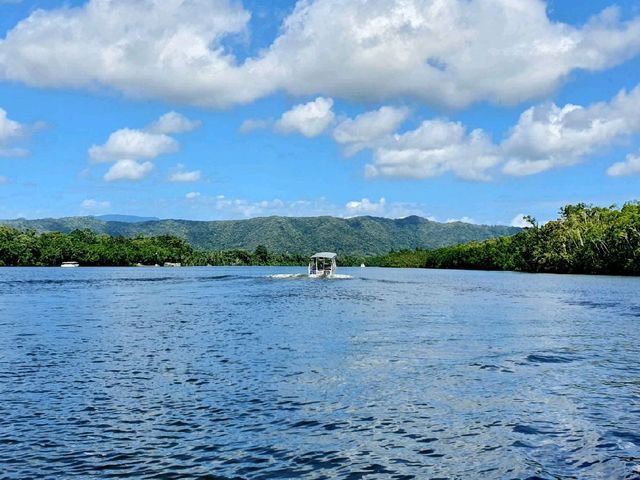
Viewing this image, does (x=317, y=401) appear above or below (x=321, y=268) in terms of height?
below

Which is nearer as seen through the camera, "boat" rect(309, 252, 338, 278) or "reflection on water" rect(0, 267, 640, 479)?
"reflection on water" rect(0, 267, 640, 479)

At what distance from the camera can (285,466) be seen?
14836 millimetres

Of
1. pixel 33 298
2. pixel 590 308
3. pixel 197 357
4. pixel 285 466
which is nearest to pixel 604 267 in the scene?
pixel 590 308

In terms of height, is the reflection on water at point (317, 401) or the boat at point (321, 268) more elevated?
the boat at point (321, 268)

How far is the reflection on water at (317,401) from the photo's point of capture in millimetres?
15180

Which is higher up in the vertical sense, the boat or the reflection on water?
the boat

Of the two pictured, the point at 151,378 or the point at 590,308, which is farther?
the point at 590,308

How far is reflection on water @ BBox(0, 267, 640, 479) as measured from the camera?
1518 cm

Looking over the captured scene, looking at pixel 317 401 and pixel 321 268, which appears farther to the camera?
pixel 321 268

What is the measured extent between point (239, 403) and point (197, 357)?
10109 mm

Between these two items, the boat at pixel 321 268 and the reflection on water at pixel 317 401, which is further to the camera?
the boat at pixel 321 268

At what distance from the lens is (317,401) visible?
21281 mm

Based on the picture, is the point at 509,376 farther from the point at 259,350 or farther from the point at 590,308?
the point at 590,308

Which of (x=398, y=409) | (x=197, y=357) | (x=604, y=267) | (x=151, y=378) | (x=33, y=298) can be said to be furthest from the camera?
(x=604, y=267)
